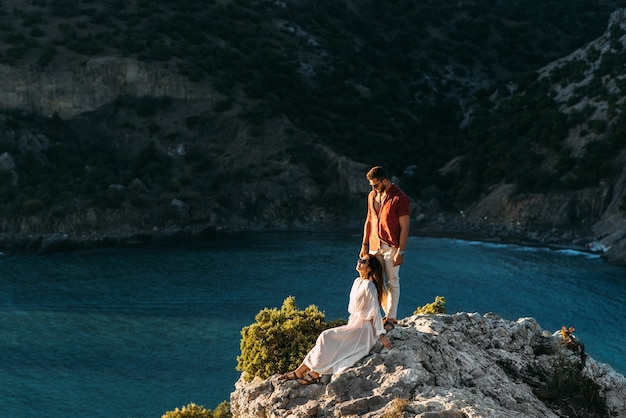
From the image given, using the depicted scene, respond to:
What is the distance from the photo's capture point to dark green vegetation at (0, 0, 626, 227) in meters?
83.6

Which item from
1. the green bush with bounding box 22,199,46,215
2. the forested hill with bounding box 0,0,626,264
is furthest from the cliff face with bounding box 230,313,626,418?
the green bush with bounding box 22,199,46,215

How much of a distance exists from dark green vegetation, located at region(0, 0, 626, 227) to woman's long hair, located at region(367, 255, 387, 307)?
68.0 metres

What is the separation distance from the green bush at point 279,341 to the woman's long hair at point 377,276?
1.74 metres

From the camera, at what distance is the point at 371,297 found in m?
14.4

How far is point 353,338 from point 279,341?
1991mm

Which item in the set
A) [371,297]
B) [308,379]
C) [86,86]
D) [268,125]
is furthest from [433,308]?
[86,86]

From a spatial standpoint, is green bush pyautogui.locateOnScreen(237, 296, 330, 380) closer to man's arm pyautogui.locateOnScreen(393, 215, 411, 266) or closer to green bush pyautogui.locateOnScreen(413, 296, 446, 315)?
man's arm pyautogui.locateOnScreen(393, 215, 411, 266)

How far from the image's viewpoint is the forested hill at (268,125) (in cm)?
8012

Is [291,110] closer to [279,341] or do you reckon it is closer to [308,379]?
[279,341]

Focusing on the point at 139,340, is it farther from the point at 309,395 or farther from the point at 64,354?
the point at 309,395

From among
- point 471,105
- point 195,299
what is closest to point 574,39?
point 471,105

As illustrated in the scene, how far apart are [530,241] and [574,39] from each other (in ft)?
184

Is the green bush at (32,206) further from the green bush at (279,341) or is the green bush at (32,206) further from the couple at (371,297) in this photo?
the couple at (371,297)

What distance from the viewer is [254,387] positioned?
15094 mm
